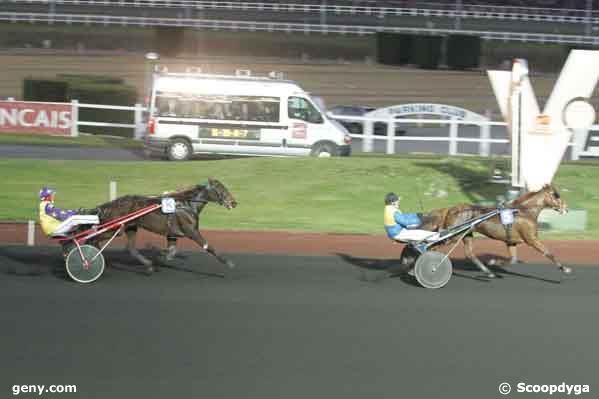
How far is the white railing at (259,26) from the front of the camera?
50062 millimetres

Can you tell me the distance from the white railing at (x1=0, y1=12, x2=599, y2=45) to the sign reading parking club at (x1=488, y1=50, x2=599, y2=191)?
3491 centimetres

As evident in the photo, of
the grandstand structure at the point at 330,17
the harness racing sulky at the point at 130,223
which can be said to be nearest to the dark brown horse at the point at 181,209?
the harness racing sulky at the point at 130,223

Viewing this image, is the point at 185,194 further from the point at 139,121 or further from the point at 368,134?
the point at 139,121

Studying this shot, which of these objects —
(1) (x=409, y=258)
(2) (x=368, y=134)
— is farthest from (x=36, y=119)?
(1) (x=409, y=258)

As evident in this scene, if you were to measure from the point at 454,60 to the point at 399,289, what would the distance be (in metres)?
37.6

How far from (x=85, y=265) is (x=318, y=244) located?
4.50 m

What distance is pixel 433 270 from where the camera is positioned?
11.7 m

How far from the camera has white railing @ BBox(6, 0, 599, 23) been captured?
53.5 metres

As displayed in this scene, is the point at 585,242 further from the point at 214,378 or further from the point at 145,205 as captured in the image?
the point at 214,378

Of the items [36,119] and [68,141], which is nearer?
[68,141]

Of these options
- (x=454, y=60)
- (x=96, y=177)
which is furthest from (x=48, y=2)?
(x=96, y=177)

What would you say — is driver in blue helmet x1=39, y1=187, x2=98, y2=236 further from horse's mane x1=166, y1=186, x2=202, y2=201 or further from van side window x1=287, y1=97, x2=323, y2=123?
van side window x1=287, y1=97, x2=323, y2=123

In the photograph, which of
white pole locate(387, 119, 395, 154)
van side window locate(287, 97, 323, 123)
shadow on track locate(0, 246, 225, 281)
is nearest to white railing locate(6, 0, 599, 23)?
white pole locate(387, 119, 395, 154)

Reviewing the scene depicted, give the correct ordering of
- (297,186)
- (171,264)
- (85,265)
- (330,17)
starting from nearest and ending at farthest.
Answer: (85,265), (171,264), (297,186), (330,17)
